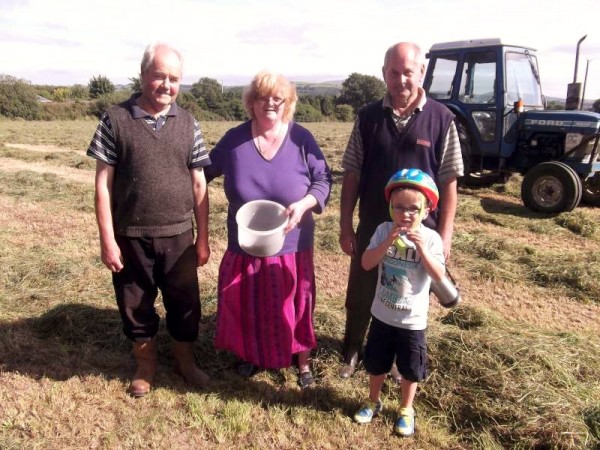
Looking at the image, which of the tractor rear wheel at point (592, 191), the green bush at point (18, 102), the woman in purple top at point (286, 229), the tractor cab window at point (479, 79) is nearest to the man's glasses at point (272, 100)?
the woman in purple top at point (286, 229)

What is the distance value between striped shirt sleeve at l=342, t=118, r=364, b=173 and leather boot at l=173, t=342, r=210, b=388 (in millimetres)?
1478

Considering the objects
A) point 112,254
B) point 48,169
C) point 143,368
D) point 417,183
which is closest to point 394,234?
point 417,183

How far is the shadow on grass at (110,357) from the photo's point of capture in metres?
2.94

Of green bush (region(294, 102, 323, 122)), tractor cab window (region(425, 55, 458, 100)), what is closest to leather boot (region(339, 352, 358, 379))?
tractor cab window (region(425, 55, 458, 100))

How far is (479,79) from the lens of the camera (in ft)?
25.3

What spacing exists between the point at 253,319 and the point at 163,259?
25.1 inches

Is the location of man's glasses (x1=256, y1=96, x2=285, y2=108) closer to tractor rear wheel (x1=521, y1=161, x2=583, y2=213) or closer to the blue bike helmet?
the blue bike helmet

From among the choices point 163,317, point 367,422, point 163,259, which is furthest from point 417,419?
point 163,317

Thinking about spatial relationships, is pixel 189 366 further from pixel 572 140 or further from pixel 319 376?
pixel 572 140

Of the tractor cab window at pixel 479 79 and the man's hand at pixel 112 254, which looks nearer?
the man's hand at pixel 112 254

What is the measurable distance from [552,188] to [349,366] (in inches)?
207

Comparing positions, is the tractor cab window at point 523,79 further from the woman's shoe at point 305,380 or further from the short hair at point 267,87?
the woman's shoe at point 305,380

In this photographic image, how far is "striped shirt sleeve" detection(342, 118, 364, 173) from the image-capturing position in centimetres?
270

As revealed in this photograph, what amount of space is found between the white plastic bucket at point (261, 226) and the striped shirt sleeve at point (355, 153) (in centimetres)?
47
